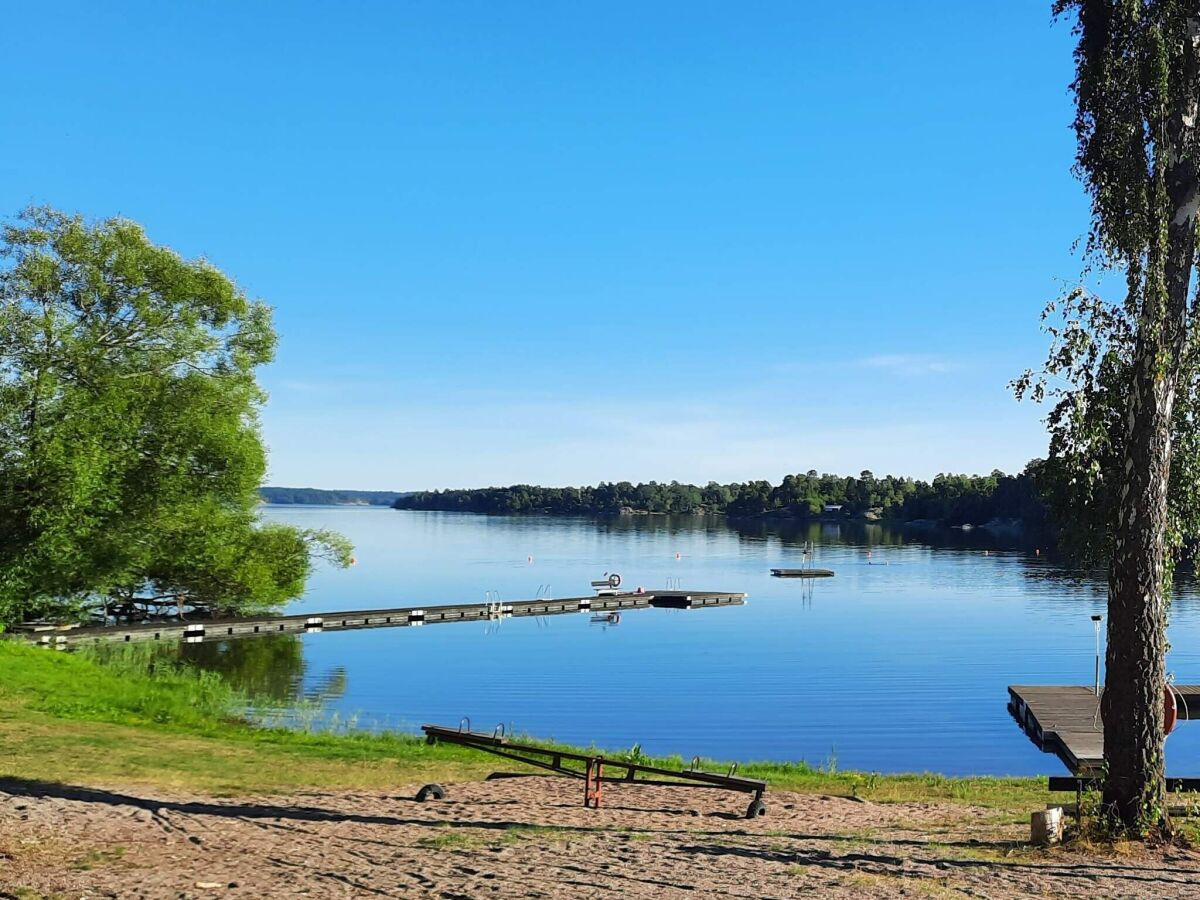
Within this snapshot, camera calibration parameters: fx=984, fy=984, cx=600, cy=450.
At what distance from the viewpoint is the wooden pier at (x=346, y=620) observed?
113 feet

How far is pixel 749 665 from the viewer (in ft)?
129

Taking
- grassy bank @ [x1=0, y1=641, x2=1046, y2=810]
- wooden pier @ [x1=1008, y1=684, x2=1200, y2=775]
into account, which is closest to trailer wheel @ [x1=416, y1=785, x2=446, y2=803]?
grassy bank @ [x1=0, y1=641, x2=1046, y2=810]

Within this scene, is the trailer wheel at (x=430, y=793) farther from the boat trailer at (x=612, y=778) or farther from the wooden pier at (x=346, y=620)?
the wooden pier at (x=346, y=620)

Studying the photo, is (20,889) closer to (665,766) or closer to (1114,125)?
(665,766)

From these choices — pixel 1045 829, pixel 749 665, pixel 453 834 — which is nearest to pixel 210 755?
pixel 453 834

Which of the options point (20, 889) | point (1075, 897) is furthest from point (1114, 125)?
point (20, 889)

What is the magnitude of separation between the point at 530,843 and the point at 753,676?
1092 inches

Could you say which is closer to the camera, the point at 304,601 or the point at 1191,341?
the point at 1191,341

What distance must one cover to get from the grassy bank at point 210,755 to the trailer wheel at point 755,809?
3659 mm

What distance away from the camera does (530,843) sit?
32.7ft

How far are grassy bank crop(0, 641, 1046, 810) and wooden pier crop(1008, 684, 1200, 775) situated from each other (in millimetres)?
4381

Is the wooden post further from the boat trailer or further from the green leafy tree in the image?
the boat trailer

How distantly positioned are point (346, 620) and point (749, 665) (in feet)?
65.0

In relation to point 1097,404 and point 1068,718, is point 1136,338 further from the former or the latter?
point 1068,718
